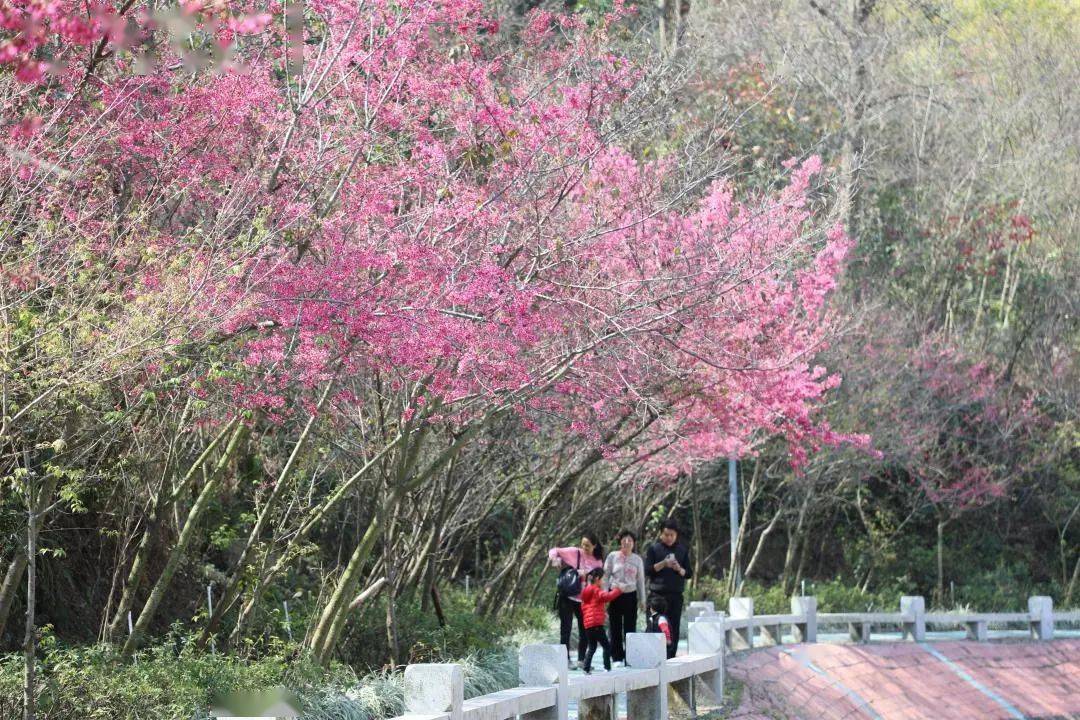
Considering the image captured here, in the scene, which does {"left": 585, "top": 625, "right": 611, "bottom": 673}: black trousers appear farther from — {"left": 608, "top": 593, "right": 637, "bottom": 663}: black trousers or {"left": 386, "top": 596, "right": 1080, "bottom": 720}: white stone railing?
{"left": 386, "top": 596, "right": 1080, "bottom": 720}: white stone railing

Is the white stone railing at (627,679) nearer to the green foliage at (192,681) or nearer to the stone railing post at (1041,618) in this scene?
the green foliage at (192,681)

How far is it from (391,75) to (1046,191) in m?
20.6

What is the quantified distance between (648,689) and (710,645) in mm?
2051

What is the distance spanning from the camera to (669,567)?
1384 cm

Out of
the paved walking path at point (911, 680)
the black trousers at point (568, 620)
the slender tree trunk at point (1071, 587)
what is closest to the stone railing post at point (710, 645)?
the paved walking path at point (911, 680)

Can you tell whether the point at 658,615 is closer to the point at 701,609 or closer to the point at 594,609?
the point at 594,609

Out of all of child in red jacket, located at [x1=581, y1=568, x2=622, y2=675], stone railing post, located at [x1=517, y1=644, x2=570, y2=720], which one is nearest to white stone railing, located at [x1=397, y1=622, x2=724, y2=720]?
stone railing post, located at [x1=517, y1=644, x2=570, y2=720]

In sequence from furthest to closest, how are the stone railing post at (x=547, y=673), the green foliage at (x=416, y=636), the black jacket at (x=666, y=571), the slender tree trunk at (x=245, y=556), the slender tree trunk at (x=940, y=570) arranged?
the slender tree trunk at (x=940, y=570)
the black jacket at (x=666, y=571)
the green foliage at (x=416, y=636)
the slender tree trunk at (x=245, y=556)
the stone railing post at (x=547, y=673)

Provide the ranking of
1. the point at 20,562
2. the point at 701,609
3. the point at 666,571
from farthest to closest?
the point at 701,609, the point at 666,571, the point at 20,562

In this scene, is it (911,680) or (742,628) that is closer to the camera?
(742,628)

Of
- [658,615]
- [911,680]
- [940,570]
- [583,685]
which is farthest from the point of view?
[940,570]

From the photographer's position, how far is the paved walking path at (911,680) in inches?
627

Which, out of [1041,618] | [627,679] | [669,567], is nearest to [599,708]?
[627,679]

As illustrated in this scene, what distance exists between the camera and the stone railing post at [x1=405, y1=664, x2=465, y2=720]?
29.0 feet
